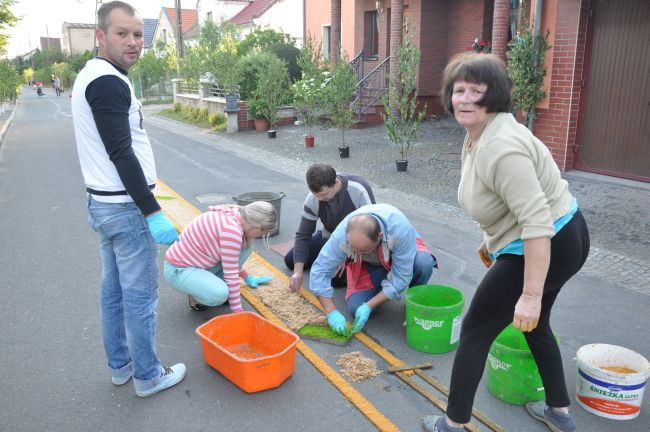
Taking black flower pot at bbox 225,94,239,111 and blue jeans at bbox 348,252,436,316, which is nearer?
blue jeans at bbox 348,252,436,316

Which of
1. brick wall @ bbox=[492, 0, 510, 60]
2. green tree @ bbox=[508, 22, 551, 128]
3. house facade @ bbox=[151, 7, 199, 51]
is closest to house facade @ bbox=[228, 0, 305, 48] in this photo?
brick wall @ bbox=[492, 0, 510, 60]

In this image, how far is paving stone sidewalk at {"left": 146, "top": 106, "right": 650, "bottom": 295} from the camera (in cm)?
579

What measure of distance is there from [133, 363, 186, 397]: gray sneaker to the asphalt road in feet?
0.18

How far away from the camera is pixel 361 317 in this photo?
404cm

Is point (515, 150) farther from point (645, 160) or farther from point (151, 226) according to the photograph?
point (645, 160)

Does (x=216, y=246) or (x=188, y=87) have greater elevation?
(x=188, y=87)

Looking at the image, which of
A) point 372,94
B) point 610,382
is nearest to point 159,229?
point 610,382

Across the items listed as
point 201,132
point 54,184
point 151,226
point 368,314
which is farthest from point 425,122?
point 151,226

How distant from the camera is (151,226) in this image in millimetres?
2814

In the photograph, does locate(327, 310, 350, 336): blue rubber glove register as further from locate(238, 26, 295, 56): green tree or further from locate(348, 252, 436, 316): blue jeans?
locate(238, 26, 295, 56): green tree

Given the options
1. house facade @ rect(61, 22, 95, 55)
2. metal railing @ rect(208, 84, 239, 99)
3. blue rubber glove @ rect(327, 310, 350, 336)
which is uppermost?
house facade @ rect(61, 22, 95, 55)

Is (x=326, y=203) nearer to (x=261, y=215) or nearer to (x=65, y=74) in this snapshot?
(x=261, y=215)

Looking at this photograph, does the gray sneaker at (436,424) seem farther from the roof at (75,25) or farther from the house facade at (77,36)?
the roof at (75,25)

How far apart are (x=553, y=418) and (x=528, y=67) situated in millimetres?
7641
